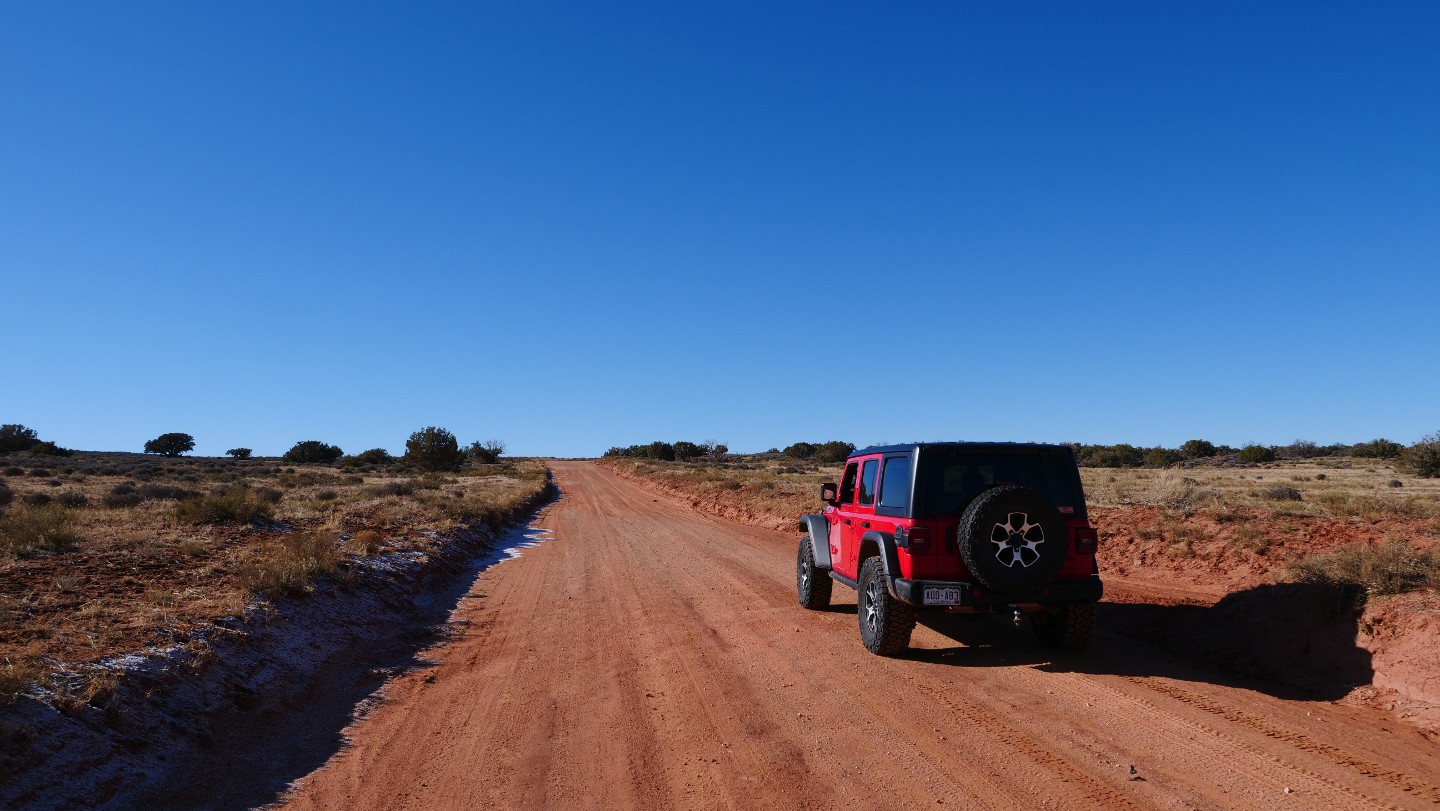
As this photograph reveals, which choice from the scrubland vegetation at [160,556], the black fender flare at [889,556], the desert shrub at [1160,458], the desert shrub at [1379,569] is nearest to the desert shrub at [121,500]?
the scrubland vegetation at [160,556]

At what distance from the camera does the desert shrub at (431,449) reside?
61062 millimetres

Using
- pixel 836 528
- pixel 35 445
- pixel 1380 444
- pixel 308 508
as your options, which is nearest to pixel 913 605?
pixel 836 528

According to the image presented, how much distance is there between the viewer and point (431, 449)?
61.1m

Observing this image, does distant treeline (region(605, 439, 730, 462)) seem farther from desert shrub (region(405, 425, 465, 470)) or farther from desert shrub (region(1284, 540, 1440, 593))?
desert shrub (region(1284, 540, 1440, 593))

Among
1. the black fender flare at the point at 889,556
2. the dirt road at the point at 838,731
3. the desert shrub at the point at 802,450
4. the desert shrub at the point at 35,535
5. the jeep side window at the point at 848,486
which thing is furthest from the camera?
the desert shrub at the point at 802,450

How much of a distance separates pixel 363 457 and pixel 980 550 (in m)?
83.3

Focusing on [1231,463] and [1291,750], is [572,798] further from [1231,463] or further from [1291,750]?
[1231,463]

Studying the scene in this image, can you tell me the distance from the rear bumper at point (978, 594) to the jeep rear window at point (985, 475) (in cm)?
74

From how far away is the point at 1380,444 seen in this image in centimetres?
5375

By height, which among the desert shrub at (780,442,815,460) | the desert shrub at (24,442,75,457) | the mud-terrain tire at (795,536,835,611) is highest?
the desert shrub at (780,442,815,460)

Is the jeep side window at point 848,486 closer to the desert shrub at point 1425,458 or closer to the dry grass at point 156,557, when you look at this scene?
the dry grass at point 156,557

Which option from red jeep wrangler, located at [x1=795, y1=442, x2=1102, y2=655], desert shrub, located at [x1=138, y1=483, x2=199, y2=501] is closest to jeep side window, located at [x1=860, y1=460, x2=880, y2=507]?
red jeep wrangler, located at [x1=795, y1=442, x2=1102, y2=655]

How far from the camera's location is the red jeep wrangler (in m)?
7.16

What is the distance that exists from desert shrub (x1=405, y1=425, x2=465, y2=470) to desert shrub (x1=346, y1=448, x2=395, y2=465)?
19.0 metres
